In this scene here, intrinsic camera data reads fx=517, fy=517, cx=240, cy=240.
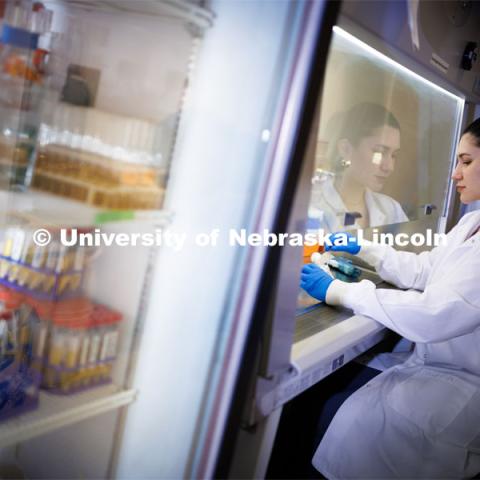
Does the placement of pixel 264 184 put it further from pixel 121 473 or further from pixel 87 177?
pixel 121 473

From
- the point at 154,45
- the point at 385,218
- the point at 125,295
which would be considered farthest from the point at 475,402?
the point at 154,45

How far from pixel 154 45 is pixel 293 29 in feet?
1.12

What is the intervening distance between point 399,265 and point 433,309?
28.8 inches

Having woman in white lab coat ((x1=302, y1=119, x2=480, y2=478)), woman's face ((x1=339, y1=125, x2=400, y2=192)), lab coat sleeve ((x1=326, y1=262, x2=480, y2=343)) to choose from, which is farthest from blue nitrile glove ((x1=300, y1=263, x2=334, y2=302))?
woman's face ((x1=339, y1=125, x2=400, y2=192))

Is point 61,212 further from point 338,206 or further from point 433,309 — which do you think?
point 433,309

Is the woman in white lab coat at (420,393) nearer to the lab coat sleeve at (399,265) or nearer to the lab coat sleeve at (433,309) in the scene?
the lab coat sleeve at (433,309)

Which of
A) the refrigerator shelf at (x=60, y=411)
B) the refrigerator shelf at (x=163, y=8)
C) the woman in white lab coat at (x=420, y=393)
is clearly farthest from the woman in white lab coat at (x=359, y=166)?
the refrigerator shelf at (x=60, y=411)

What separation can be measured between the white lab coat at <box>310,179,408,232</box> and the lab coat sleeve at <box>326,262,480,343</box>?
32cm

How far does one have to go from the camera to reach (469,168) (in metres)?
2.26

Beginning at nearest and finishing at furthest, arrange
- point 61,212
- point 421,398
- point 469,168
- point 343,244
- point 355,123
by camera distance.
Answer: point 61,212 → point 421,398 → point 355,123 → point 469,168 → point 343,244

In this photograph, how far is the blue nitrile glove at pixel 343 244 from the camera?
8.17 ft

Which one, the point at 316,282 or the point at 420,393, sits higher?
the point at 316,282

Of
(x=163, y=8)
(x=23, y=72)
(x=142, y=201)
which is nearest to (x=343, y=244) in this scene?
(x=142, y=201)

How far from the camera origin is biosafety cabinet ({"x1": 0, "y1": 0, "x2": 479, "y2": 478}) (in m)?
1.14
